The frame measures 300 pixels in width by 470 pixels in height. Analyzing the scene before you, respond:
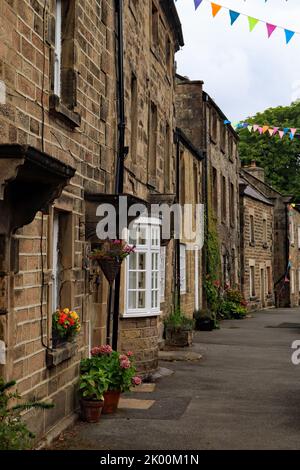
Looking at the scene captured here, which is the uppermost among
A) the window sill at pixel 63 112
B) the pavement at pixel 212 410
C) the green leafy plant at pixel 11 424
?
the window sill at pixel 63 112

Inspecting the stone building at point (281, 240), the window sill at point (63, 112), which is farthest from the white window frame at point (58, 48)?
the stone building at point (281, 240)

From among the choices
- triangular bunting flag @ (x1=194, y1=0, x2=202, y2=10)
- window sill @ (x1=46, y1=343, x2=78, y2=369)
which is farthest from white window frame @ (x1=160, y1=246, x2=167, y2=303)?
window sill @ (x1=46, y1=343, x2=78, y2=369)

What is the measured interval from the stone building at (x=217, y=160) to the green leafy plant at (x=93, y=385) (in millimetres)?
15478

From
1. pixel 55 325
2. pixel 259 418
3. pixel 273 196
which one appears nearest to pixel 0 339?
pixel 55 325

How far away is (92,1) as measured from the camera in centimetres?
926

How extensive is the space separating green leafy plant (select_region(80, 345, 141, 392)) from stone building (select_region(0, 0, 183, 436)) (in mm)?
217

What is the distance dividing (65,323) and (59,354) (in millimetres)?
458

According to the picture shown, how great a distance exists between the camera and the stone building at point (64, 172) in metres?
5.99

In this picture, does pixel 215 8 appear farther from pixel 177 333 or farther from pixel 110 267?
pixel 177 333

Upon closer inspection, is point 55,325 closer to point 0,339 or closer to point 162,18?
point 0,339

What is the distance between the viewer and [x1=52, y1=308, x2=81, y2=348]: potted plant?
7.74 m

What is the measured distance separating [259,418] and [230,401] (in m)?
1.25

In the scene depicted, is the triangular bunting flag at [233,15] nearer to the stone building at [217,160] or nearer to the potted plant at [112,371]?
the potted plant at [112,371]

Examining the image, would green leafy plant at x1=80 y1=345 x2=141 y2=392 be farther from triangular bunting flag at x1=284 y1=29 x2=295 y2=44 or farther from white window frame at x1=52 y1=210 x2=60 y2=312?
triangular bunting flag at x1=284 y1=29 x2=295 y2=44
